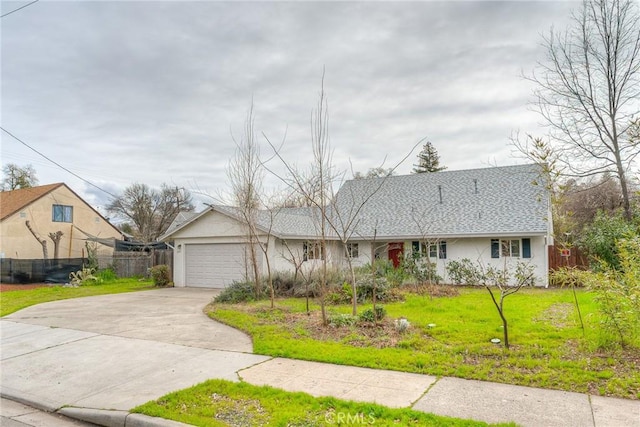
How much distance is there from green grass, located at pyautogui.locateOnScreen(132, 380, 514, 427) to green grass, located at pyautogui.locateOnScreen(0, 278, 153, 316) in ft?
33.7

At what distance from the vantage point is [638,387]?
4.65 metres

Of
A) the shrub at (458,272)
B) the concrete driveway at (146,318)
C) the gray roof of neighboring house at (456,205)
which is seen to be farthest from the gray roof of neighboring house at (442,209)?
the concrete driveway at (146,318)

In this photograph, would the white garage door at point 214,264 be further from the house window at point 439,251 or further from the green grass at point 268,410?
the green grass at point 268,410

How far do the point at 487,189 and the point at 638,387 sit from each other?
1632 centimetres

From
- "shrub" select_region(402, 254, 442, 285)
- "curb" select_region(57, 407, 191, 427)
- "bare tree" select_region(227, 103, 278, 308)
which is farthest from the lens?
"shrub" select_region(402, 254, 442, 285)

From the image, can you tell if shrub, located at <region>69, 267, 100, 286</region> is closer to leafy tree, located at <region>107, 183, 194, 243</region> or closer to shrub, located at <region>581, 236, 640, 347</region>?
leafy tree, located at <region>107, 183, 194, 243</region>

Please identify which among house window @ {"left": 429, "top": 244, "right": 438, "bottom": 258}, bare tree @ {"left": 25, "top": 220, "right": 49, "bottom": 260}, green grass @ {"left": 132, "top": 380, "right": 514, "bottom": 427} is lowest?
green grass @ {"left": 132, "top": 380, "right": 514, "bottom": 427}

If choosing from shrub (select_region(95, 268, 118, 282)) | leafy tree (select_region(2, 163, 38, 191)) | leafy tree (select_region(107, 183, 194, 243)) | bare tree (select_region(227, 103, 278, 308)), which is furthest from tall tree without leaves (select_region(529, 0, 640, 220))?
leafy tree (select_region(2, 163, 38, 191))

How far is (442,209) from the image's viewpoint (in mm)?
19766

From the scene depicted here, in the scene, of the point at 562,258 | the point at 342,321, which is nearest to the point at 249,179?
the point at 342,321

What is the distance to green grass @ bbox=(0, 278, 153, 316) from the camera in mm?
13584

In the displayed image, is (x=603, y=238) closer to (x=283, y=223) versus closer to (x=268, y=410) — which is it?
(x=283, y=223)

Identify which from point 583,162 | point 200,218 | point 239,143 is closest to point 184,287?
point 200,218

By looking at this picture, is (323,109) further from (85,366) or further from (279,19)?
(85,366)
